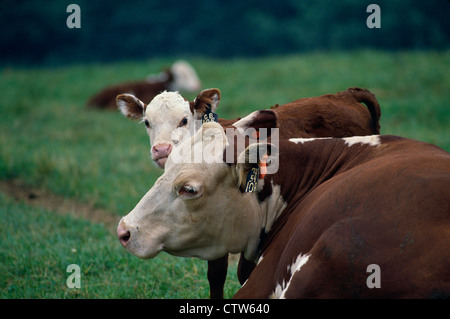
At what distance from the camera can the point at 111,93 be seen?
1309 centimetres

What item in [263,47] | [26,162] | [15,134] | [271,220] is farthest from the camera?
[263,47]

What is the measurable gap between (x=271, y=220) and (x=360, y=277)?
36.8 inches

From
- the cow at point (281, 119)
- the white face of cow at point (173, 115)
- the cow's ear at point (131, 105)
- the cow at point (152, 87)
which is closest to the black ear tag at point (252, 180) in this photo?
the cow at point (281, 119)

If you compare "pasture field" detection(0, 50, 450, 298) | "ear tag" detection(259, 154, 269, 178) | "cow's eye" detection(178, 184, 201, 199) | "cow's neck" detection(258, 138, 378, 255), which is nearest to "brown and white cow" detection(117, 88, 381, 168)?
"cow's neck" detection(258, 138, 378, 255)

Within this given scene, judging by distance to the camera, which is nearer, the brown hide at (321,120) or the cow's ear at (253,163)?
the cow's ear at (253,163)

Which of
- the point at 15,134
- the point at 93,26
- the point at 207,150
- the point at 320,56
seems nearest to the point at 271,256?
the point at 207,150

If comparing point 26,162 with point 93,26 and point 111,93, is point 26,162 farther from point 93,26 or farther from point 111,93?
point 93,26

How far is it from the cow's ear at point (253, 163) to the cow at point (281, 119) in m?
0.49

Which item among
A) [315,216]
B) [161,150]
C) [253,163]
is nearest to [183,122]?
[161,150]

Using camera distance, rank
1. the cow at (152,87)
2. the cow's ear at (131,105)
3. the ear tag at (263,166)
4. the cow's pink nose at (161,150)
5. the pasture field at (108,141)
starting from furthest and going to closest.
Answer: the cow at (152,87)
the cow's ear at (131,105)
the pasture field at (108,141)
the cow's pink nose at (161,150)
the ear tag at (263,166)

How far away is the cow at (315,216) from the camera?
237 cm

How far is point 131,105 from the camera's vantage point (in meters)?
5.31

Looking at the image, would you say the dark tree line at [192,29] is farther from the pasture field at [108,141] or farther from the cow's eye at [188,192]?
the cow's eye at [188,192]

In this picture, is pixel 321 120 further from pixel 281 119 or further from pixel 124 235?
pixel 124 235
